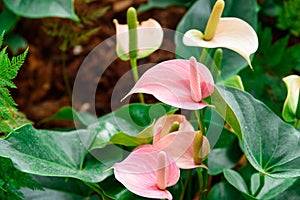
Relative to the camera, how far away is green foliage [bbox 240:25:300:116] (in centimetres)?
128

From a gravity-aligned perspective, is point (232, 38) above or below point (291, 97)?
above

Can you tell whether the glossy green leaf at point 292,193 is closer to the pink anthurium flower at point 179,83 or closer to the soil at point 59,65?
the pink anthurium flower at point 179,83

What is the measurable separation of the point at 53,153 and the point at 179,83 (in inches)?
9.6

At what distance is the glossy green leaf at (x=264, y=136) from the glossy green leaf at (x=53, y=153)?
23 cm

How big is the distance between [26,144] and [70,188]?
0.66ft

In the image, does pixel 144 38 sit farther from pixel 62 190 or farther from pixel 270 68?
pixel 270 68

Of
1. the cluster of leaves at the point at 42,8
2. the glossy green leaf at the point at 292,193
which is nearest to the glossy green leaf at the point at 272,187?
the glossy green leaf at the point at 292,193

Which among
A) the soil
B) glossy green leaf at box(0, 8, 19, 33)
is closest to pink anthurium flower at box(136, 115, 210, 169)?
glossy green leaf at box(0, 8, 19, 33)

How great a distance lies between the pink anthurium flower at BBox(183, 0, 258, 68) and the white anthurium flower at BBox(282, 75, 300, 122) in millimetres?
136

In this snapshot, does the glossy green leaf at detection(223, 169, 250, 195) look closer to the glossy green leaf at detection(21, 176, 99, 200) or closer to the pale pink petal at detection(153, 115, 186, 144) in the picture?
the pale pink petal at detection(153, 115, 186, 144)

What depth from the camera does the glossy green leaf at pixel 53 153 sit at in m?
0.77

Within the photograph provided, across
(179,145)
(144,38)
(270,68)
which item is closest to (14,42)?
(144,38)

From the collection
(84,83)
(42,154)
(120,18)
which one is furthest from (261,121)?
(120,18)

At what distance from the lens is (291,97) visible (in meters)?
0.91
